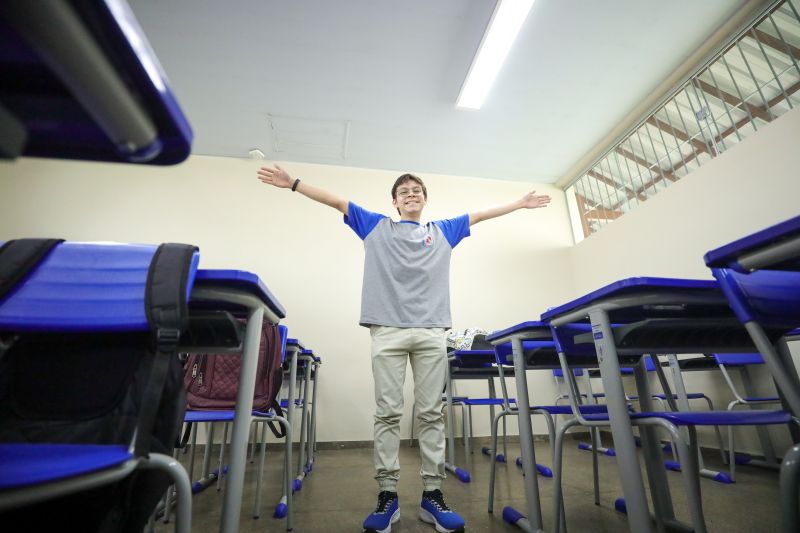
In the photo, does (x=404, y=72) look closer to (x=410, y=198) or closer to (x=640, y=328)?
(x=410, y=198)

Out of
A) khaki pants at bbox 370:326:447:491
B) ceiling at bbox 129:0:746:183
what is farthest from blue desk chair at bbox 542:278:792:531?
ceiling at bbox 129:0:746:183

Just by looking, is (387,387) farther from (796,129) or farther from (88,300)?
(796,129)

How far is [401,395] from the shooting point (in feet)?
4.98

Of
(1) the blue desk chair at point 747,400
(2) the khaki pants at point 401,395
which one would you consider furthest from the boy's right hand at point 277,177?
(1) the blue desk chair at point 747,400

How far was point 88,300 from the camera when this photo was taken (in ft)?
2.22

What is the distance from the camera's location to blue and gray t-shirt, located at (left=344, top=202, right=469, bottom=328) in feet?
5.15

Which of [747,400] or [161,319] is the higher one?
[161,319]

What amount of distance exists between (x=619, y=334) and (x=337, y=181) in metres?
3.78

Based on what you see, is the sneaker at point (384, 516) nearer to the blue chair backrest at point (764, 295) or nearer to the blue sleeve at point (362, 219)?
the blue sleeve at point (362, 219)

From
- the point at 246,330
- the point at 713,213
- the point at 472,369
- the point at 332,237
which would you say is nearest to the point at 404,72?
the point at 332,237

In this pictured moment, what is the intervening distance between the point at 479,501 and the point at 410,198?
1.48 metres

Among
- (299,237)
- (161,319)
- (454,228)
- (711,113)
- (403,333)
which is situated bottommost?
(161,319)

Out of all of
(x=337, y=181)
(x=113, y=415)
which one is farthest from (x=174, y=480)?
(x=337, y=181)

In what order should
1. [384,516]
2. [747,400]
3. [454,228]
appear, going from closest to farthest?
1. [384,516]
2. [454,228]
3. [747,400]
